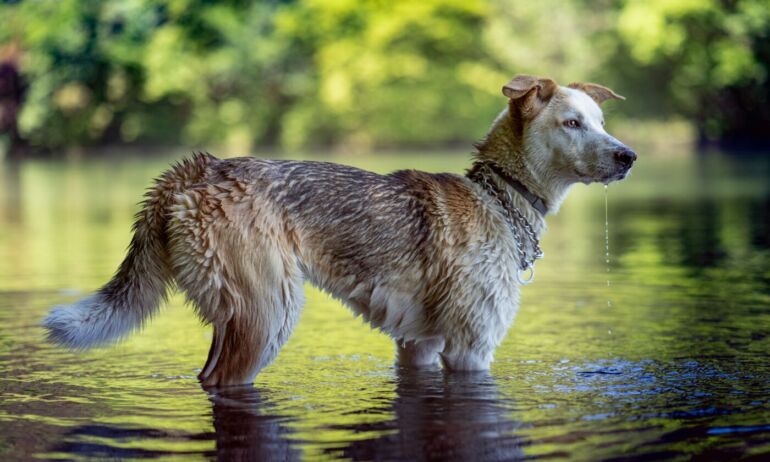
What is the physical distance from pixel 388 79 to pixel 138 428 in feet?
141

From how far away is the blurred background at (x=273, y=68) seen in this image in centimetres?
4650

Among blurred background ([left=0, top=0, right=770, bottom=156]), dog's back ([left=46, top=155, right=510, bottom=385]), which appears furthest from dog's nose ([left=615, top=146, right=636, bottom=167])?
blurred background ([left=0, top=0, right=770, bottom=156])

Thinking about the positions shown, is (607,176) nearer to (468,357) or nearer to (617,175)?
(617,175)

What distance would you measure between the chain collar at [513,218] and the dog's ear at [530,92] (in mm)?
360

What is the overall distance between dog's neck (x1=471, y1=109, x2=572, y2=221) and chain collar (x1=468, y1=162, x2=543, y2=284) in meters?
0.04

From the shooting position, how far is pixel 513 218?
21.7 feet

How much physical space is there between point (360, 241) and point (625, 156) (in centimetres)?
140

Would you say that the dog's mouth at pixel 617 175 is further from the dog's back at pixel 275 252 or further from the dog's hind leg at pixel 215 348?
the dog's hind leg at pixel 215 348

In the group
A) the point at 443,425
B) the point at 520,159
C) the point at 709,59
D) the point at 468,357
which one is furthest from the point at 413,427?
the point at 709,59

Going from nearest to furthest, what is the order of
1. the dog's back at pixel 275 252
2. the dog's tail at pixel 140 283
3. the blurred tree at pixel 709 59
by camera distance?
the dog's back at pixel 275 252
the dog's tail at pixel 140 283
the blurred tree at pixel 709 59

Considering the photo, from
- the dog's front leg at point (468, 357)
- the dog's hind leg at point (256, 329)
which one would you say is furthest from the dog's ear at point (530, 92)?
the dog's hind leg at point (256, 329)

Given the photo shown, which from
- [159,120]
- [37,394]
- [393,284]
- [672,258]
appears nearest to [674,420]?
[393,284]

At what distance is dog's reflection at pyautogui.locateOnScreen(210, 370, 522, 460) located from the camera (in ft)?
16.6

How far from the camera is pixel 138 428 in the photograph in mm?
5527
